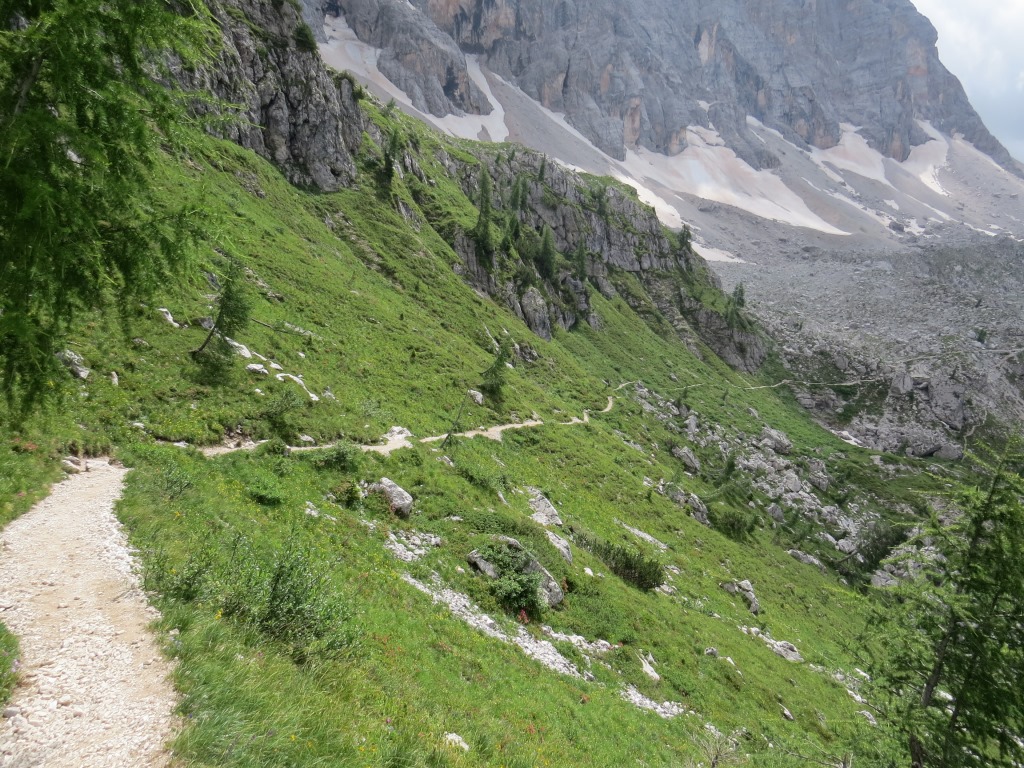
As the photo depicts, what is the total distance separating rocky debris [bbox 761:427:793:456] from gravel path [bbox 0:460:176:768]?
8315cm

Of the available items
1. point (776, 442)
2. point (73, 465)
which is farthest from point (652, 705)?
point (776, 442)

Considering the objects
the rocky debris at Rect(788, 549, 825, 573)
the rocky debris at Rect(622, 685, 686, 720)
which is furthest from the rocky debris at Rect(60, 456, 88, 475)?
the rocky debris at Rect(788, 549, 825, 573)

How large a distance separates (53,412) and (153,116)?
16.0ft

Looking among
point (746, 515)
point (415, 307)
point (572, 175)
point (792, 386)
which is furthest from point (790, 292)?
point (415, 307)

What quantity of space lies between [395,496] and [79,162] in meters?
16.2

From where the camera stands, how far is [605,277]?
108 m

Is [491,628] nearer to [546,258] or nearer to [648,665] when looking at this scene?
[648,665]

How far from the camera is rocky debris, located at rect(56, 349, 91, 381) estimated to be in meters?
16.0

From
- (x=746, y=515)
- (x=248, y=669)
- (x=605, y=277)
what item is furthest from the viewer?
(x=605, y=277)

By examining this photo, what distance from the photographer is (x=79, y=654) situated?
6223mm

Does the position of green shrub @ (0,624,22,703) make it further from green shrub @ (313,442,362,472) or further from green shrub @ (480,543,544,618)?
green shrub @ (313,442,362,472)

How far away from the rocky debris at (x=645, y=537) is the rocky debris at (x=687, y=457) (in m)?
27.1

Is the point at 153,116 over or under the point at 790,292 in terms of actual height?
under

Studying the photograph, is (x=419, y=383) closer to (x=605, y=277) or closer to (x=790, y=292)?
(x=605, y=277)
